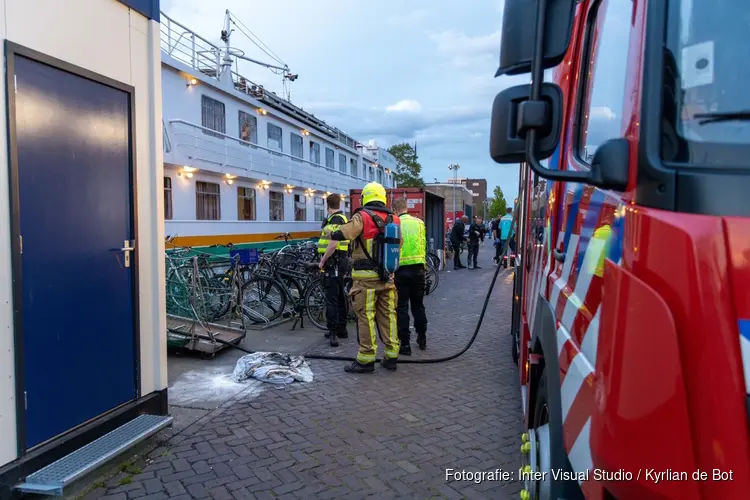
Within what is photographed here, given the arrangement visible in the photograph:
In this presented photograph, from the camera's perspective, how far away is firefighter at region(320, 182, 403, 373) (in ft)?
18.2

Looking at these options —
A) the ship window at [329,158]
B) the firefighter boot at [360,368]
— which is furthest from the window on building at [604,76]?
the ship window at [329,158]

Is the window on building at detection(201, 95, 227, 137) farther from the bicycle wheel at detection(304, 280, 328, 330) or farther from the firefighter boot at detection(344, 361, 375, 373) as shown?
the firefighter boot at detection(344, 361, 375, 373)

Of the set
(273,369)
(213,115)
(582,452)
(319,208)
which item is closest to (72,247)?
(273,369)

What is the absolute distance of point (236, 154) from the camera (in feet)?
48.0

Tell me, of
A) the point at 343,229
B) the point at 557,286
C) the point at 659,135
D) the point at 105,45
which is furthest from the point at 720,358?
the point at 343,229

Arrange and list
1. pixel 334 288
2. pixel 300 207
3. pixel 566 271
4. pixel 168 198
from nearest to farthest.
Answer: pixel 566 271
pixel 334 288
pixel 168 198
pixel 300 207

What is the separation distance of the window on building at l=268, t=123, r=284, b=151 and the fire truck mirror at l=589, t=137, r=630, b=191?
17.0 meters

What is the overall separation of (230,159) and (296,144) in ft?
19.5

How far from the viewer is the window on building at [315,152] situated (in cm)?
2152

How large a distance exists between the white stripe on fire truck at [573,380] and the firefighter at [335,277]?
17.2 feet

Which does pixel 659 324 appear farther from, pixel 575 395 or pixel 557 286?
pixel 557 286

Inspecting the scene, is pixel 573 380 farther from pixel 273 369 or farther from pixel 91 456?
pixel 273 369

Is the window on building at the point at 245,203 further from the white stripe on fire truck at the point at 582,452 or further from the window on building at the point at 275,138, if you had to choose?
the white stripe on fire truck at the point at 582,452

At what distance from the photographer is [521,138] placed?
1.65 meters
